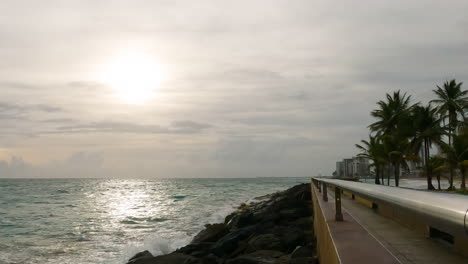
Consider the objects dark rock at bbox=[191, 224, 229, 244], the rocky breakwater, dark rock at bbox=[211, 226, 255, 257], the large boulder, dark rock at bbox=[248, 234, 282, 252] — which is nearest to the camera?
the rocky breakwater

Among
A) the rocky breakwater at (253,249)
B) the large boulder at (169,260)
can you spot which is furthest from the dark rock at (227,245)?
the large boulder at (169,260)

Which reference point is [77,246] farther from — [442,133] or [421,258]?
[442,133]

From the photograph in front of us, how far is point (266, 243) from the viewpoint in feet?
33.7

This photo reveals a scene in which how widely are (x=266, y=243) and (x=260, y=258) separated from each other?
5.64ft

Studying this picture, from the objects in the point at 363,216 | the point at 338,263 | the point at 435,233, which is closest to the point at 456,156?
the point at 363,216

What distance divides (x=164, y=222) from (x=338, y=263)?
77.1 feet

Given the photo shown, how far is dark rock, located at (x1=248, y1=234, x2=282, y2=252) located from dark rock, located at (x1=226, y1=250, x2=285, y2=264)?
83 centimetres

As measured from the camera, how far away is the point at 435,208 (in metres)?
1.70

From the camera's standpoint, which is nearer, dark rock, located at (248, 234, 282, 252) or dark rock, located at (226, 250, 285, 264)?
dark rock, located at (226, 250, 285, 264)

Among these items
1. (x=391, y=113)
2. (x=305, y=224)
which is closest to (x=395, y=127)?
(x=391, y=113)

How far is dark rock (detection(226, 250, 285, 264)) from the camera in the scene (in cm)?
830

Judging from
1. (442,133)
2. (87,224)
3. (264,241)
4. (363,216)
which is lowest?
(87,224)

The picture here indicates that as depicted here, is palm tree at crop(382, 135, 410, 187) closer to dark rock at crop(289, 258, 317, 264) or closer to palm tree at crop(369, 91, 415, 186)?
palm tree at crop(369, 91, 415, 186)

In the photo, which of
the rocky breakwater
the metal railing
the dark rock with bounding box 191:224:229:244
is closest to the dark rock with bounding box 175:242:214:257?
the rocky breakwater
